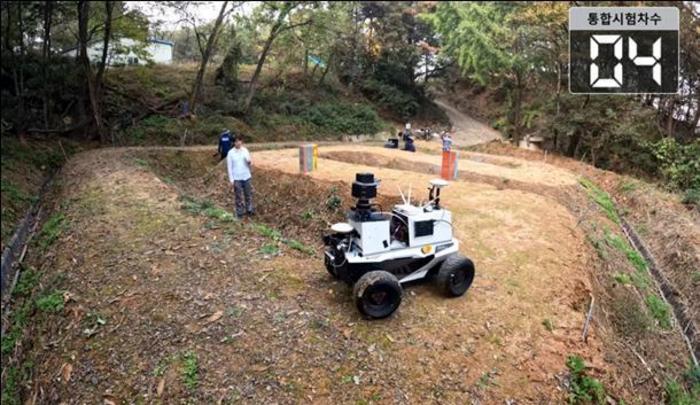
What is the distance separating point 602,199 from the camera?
14.1m

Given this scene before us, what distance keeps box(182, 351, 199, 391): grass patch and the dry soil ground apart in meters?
0.01

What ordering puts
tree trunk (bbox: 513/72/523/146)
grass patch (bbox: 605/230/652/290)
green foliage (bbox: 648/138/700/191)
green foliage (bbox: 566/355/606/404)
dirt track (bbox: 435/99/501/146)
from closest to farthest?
green foliage (bbox: 566/355/606/404)
grass patch (bbox: 605/230/652/290)
green foliage (bbox: 648/138/700/191)
tree trunk (bbox: 513/72/523/146)
dirt track (bbox: 435/99/501/146)

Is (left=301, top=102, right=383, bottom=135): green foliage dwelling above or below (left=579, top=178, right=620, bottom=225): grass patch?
above

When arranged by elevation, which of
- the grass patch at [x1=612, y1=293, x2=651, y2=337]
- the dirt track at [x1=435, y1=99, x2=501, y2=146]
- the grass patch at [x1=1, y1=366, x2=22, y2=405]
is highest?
the dirt track at [x1=435, y1=99, x2=501, y2=146]

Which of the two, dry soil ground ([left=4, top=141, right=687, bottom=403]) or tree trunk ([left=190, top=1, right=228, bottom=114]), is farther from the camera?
tree trunk ([left=190, top=1, right=228, bottom=114])

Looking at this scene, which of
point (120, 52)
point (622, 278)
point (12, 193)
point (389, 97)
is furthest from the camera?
point (389, 97)

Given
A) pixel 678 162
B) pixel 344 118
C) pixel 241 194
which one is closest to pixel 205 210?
pixel 241 194

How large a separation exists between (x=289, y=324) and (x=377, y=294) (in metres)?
1.15

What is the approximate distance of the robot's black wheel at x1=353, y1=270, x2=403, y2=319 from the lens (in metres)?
5.52

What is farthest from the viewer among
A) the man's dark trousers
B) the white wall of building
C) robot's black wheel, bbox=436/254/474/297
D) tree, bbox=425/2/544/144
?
tree, bbox=425/2/544/144

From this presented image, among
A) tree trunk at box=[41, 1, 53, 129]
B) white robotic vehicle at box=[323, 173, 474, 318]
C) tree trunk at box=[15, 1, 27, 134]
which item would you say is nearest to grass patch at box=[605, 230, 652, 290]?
white robotic vehicle at box=[323, 173, 474, 318]

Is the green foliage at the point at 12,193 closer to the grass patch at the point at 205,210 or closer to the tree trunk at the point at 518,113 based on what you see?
the grass patch at the point at 205,210

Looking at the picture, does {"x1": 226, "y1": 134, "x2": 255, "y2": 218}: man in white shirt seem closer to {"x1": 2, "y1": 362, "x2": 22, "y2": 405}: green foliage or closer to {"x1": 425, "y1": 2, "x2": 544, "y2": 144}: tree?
{"x1": 2, "y1": 362, "x2": 22, "y2": 405}: green foliage

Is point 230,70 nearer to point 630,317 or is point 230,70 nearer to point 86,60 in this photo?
Answer: point 86,60
